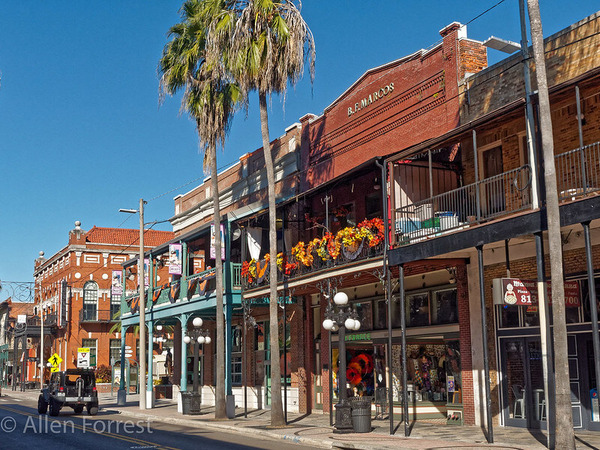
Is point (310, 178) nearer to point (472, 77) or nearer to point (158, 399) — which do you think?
point (472, 77)

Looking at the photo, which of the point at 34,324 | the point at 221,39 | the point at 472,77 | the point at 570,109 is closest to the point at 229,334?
the point at 221,39

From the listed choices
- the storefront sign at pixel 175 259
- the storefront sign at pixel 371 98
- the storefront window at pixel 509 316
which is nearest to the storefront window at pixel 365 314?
the storefront window at pixel 509 316

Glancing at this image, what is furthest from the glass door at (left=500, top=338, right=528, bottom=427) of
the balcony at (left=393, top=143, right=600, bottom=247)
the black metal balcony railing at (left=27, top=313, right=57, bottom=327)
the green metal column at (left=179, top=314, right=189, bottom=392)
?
the black metal balcony railing at (left=27, top=313, right=57, bottom=327)

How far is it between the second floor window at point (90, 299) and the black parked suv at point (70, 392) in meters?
35.4

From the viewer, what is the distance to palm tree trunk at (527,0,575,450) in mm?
12906

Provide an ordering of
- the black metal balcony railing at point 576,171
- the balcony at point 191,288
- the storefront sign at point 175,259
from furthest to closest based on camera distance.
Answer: the storefront sign at point 175,259, the balcony at point 191,288, the black metal balcony railing at point 576,171

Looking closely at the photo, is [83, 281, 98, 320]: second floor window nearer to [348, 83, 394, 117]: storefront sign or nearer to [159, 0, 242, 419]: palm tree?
[159, 0, 242, 419]: palm tree

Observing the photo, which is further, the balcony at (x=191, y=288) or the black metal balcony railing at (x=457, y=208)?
the balcony at (x=191, y=288)

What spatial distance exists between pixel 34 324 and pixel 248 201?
4817 cm

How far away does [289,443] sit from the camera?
18.0 meters

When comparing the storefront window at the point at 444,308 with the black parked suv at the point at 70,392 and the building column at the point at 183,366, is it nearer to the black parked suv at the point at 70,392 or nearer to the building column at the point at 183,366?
the building column at the point at 183,366

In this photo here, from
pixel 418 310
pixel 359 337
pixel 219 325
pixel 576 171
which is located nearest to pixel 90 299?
pixel 219 325

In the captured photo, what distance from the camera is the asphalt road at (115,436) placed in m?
16.9

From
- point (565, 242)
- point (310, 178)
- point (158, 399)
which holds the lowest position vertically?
point (158, 399)
